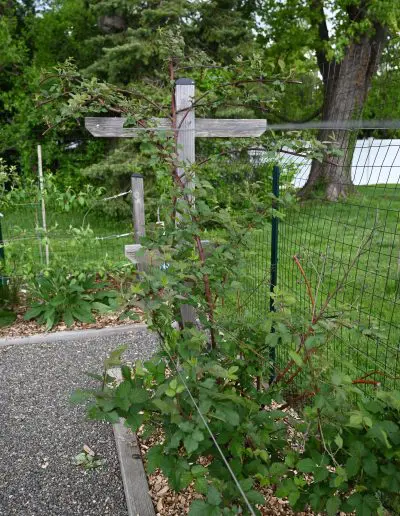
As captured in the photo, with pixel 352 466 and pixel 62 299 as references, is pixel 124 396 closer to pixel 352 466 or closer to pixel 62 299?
pixel 352 466

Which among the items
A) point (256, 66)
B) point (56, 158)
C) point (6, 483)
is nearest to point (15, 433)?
point (6, 483)

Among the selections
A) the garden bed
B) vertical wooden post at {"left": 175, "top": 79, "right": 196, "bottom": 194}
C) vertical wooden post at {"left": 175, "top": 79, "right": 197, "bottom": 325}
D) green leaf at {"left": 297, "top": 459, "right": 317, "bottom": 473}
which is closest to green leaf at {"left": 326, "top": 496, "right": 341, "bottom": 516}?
green leaf at {"left": 297, "top": 459, "right": 317, "bottom": 473}

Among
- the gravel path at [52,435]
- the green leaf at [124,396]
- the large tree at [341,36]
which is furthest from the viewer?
the large tree at [341,36]

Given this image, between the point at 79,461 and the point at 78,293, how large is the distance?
230cm

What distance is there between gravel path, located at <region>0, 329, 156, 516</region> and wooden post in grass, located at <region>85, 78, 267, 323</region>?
0.96 metres

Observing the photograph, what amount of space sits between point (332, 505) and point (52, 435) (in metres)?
2.01

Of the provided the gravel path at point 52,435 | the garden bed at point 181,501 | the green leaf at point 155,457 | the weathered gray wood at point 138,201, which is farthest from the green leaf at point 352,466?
the weathered gray wood at point 138,201

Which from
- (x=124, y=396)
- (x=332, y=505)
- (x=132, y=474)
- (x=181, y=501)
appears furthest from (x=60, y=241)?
(x=332, y=505)

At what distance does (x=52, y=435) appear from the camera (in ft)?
9.74

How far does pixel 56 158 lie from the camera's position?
12.3 m

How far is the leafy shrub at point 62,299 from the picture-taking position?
467 cm

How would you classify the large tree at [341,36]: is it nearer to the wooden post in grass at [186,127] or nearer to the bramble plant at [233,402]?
the wooden post in grass at [186,127]

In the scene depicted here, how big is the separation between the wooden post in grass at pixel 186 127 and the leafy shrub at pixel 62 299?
2117 millimetres

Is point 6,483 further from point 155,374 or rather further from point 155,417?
point 155,374
